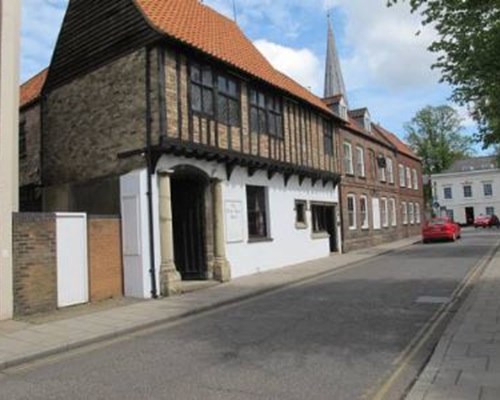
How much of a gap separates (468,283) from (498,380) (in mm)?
9515

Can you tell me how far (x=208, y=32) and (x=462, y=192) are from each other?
63.6 m

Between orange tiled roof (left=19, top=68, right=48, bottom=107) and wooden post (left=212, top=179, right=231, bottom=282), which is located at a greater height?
orange tiled roof (left=19, top=68, right=48, bottom=107)

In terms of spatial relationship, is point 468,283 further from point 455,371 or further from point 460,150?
point 460,150

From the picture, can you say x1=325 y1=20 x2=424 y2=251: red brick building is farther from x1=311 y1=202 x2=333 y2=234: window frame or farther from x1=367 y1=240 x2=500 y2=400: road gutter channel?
x1=367 y1=240 x2=500 y2=400: road gutter channel

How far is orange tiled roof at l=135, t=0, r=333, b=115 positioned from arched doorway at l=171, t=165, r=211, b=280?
3.81 m

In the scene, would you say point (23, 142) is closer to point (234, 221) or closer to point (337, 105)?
point (234, 221)

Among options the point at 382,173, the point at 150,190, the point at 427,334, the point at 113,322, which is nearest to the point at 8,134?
the point at 150,190

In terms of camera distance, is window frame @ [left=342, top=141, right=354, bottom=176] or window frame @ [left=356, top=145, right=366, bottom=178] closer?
window frame @ [left=342, top=141, right=354, bottom=176]

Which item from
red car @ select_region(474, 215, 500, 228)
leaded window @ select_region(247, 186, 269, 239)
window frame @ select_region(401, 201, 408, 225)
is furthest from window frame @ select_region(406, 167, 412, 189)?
leaded window @ select_region(247, 186, 269, 239)

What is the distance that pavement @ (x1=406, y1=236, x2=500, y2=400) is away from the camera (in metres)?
5.85

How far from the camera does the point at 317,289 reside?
15.2 meters

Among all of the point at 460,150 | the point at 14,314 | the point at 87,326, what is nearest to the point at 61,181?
the point at 14,314

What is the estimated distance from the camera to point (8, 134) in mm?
12203

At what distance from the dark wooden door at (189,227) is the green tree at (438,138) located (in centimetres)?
6978
